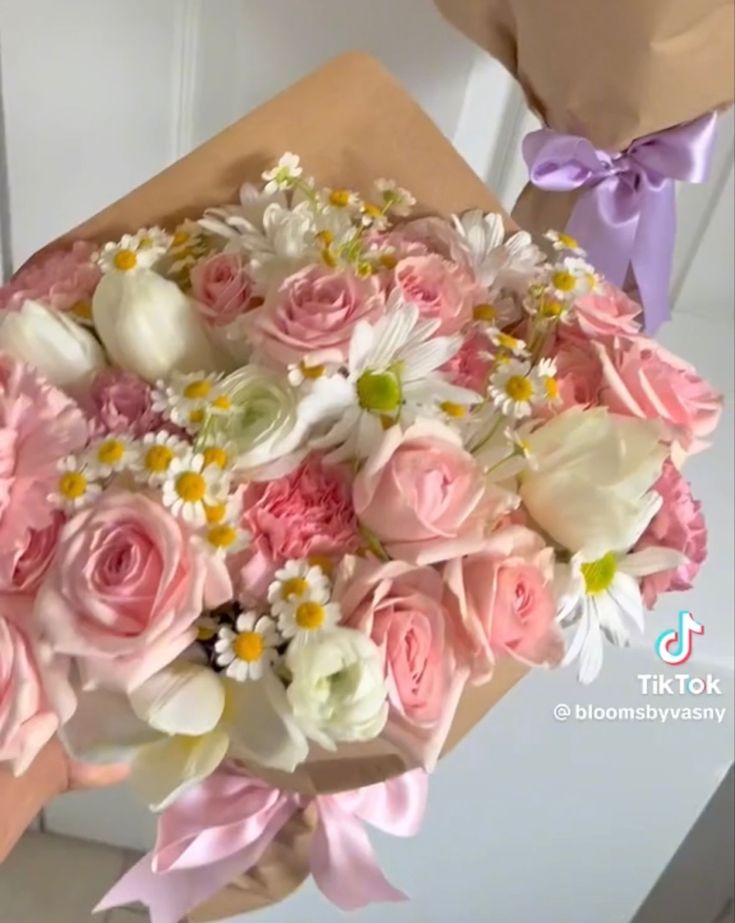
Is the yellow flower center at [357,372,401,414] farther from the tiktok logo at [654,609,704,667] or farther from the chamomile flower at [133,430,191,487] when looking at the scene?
the tiktok logo at [654,609,704,667]

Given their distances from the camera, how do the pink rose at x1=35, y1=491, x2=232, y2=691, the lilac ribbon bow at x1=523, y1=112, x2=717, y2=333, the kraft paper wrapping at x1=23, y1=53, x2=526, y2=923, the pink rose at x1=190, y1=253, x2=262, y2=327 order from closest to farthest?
1. the pink rose at x1=35, y1=491, x2=232, y2=691
2. the pink rose at x1=190, y1=253, x2=262, y2=327
3. the kraft paper wrapping at x1=23, y1=53, x2=526, y2=923
4. the lilac ribbon bow at x1=523, y1=112, x2=717, y2=333

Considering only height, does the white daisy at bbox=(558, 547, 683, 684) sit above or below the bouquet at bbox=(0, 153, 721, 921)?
below

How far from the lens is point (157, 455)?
489 millimetres

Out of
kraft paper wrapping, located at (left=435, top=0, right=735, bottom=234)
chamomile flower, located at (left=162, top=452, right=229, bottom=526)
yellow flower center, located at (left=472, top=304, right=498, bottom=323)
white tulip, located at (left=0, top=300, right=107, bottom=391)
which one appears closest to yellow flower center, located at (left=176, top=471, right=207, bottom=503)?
chamomile flower, located at (left=162, top=452, right=229, bottom=526)

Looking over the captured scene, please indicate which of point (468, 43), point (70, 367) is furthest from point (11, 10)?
point (70, 367)

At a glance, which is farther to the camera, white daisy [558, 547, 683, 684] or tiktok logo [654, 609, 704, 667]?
tiktok logo [654, 609, 704, 667]

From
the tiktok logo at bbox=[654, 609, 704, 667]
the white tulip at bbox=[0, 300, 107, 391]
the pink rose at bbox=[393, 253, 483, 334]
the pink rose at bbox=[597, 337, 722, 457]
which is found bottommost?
the tiktok logo at bbox=[654, 609, 704, 667]

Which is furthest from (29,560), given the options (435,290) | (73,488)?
(435,290)

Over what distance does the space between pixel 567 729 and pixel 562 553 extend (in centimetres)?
43

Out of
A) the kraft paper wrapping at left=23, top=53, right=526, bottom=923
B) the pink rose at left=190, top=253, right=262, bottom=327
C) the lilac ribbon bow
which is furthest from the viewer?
the lilac ribbon bow

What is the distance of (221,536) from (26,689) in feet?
0.34

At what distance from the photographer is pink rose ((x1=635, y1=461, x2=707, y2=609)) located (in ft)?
1.96

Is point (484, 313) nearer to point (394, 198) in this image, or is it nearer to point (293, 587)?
point (394, 198)

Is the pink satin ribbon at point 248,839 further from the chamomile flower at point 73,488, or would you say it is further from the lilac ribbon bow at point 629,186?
the lilac ribbon bow at point 629,186
